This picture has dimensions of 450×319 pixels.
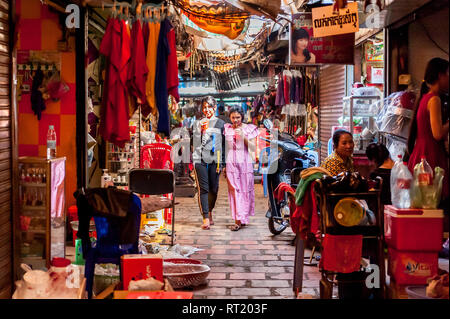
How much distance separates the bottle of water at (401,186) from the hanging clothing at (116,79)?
2.66 meters

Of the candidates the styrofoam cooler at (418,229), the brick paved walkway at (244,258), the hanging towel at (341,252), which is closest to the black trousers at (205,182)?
the brick paved walkway at (244,258)

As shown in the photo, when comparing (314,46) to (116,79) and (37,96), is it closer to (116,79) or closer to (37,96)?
(116,79)

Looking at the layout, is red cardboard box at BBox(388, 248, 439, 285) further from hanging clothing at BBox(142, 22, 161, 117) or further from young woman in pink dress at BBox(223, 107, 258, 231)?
young woman in pink dress at BBox(223, 107, 258, 231)

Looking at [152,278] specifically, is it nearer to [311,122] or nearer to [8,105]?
[8,105]

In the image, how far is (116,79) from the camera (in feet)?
17.1

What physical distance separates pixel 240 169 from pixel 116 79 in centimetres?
415

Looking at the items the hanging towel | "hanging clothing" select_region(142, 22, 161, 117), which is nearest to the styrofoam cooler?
the hanging towel

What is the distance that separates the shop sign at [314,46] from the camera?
806 cm

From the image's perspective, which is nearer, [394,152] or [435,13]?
[435,13]

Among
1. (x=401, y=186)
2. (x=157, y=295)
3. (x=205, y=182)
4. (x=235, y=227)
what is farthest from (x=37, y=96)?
(x=401, y=186)

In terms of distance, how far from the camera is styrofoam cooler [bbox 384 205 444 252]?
13.0 feet

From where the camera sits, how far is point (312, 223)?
14.8ft
